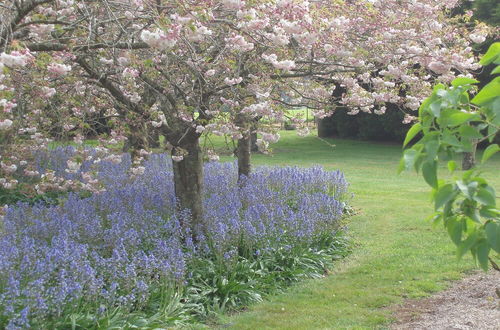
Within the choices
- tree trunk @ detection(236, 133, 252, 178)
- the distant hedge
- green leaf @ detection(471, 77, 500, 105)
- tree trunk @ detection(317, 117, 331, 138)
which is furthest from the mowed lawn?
tree trunk @ detection(317, 117, 331, 138)

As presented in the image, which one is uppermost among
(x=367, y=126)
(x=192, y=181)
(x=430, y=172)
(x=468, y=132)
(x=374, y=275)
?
(x=468, y=132)

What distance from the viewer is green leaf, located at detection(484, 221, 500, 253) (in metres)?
1.87

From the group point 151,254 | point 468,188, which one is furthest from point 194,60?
point 468,188

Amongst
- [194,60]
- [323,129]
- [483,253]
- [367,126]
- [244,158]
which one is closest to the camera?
[483,253]

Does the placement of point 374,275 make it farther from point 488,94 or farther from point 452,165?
point 488,94

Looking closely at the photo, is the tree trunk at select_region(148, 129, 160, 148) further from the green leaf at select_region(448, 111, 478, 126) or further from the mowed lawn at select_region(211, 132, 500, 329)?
the green leaf at select_region(448, 111, 478, 126)

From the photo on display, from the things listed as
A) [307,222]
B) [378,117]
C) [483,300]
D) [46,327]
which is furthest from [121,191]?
[378,117]

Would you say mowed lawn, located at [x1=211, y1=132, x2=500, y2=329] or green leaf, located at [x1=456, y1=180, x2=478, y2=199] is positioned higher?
green leaf, located at [x1=456, y1=180, x2=478, y2=199]

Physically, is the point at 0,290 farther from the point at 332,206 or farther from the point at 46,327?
the point at 332,206

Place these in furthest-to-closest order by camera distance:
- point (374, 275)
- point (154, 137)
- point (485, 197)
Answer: point (154, 137) → point (374, 275) → point (485, 197)

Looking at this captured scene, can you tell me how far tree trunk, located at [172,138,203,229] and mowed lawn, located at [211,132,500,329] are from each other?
1618mm

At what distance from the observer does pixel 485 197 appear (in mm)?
1876

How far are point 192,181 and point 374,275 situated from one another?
2481mm

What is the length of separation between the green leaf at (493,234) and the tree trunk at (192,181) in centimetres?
530
